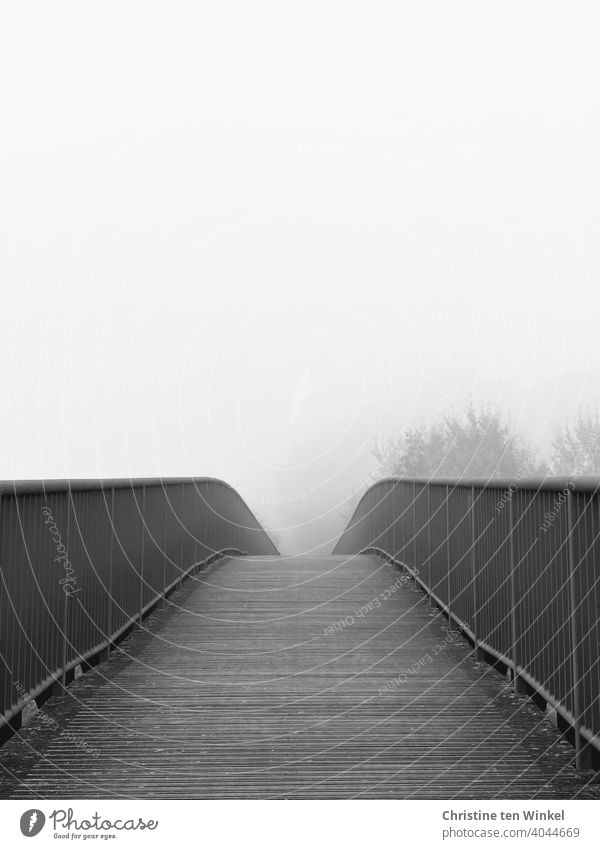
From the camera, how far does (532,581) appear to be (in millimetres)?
6133

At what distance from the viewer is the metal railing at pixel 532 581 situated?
4.97 m

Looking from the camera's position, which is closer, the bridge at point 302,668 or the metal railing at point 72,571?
the bridge at point 302,668

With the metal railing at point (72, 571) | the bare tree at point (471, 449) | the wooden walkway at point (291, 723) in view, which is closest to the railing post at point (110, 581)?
the metal railing at point (72, 571)

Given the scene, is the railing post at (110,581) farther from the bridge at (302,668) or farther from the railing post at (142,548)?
the railing post at (142,548)

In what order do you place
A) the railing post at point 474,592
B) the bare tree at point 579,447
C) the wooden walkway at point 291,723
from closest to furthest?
the wooden walkway at point 291,723
the railing post at point 474,592
the bare tree at point 579,447

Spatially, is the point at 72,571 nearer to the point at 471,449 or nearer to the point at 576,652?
the point at 576,652

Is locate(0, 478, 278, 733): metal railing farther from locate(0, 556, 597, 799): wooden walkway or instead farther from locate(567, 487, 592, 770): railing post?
locate(567, 487, 592, 770): railing post

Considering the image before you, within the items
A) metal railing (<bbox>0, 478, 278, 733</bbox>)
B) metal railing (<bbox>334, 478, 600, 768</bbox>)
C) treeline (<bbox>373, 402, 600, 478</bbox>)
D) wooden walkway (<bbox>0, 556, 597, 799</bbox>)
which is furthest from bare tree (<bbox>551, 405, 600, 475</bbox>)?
wooden walkway (<bbox>0, 556, 597, 799</bbox>)

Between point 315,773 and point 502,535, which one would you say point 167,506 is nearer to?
point 502,535

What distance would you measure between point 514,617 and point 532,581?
547mm

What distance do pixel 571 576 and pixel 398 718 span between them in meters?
1.45

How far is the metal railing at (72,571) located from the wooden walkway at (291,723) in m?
0.26

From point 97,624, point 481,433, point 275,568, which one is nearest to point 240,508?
point 275,568

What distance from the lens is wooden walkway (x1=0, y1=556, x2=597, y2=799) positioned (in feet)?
15.6
